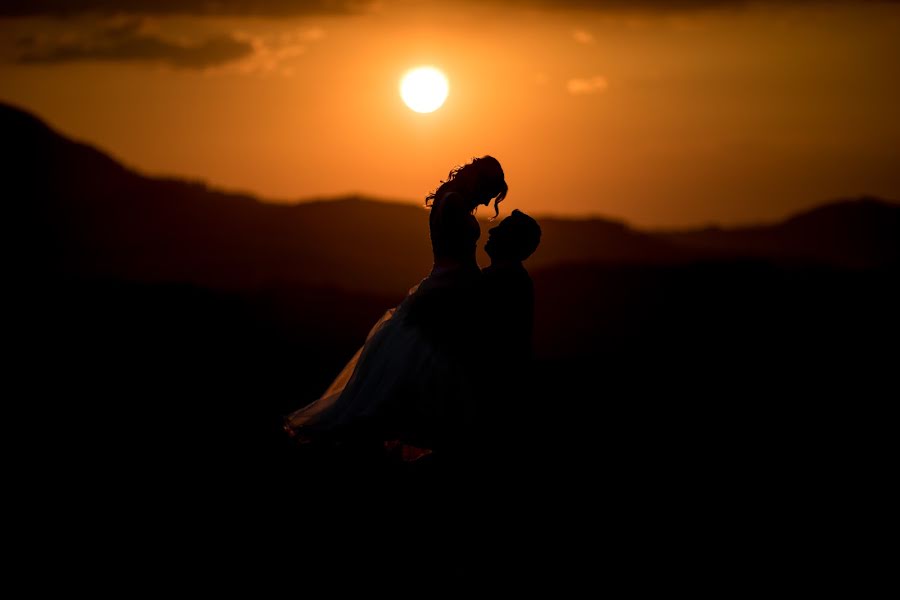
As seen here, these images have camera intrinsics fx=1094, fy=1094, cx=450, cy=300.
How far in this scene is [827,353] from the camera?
92.7ft

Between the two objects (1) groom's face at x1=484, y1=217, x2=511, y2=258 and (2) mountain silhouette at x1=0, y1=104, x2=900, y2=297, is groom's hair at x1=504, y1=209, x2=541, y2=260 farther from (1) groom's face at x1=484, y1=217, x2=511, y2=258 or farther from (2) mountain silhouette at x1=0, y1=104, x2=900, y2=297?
(2) mountain silhouette at x1=0, y1=104, x2=900, y2=297

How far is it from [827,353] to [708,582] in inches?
824

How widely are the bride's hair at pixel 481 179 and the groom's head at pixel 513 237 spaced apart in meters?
0.39

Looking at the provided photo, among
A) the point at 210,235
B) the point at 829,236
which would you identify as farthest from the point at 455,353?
the point at 829,236

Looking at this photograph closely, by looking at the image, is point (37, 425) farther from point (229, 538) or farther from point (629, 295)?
point (629, 295)

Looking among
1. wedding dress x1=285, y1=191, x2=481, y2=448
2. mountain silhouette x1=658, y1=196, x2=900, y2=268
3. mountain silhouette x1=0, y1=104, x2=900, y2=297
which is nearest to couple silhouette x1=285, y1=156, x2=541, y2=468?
wedding dress x1=285, y1=191, x2=481, y2=448

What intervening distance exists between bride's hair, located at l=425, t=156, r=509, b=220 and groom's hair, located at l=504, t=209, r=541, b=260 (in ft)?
1.30

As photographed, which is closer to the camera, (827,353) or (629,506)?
(629,506)

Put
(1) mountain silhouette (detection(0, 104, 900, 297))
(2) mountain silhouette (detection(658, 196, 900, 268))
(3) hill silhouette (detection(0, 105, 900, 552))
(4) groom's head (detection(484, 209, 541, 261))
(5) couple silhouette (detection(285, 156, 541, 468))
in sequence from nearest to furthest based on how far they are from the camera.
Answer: (5) couple silhouette (detection(285, 156, 541, 468)) → (4) groom's head (detection(484, 209, 541, 261)) → (3) hill silhouette (detection(0, 105, 900, 552)) → (1) mountain silhouette (detection(0, 104, 900, 297)) → (2) mountain silhouette (detection(658, 196, 900, 268))

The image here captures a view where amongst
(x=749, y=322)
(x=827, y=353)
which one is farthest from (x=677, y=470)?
(x=749, y=322)

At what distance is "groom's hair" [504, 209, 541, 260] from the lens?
8.69m

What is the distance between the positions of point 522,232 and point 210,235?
9673 centimetres

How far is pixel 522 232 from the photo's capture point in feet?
28.6

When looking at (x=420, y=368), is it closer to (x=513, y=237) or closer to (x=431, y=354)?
(x=431, y=354)
